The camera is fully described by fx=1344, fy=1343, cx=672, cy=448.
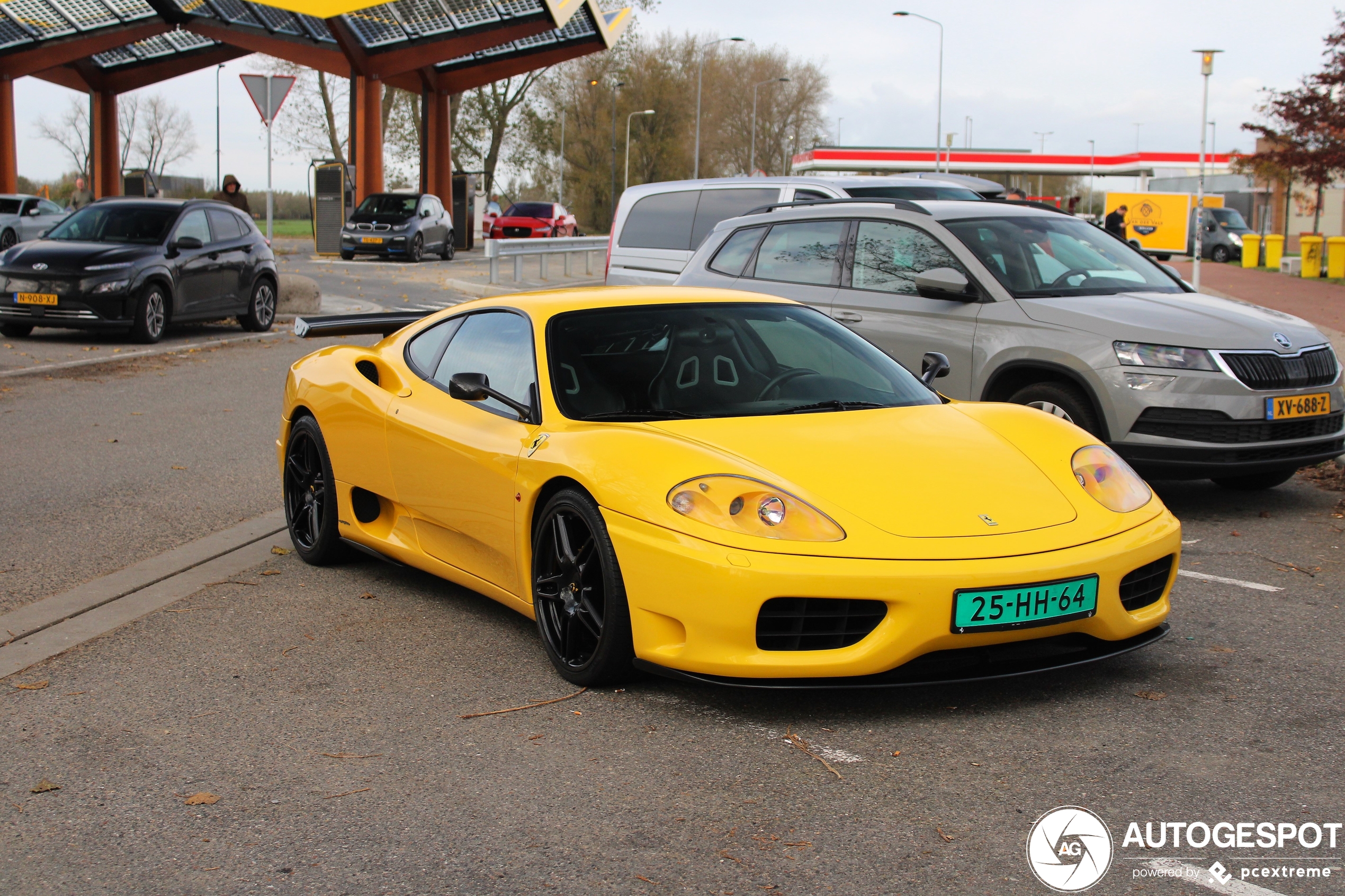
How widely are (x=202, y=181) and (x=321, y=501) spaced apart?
Result: 285ft

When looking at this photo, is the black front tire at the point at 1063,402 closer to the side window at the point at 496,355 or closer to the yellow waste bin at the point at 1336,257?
the side window at the point at 496,355

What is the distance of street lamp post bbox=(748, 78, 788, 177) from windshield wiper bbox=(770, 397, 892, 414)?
80.6 meters

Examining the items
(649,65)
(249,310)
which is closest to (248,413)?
(249,310)

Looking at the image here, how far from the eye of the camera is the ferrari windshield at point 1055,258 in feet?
25.7

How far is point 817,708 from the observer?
409cm

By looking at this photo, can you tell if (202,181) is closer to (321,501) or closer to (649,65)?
(649,65)

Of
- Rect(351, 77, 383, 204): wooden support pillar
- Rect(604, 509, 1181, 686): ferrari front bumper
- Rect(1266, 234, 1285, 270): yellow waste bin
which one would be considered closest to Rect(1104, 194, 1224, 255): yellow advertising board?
Rect(1266, 234, 1285, 270): yellow waste bin

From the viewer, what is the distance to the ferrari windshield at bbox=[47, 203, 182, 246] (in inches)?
607

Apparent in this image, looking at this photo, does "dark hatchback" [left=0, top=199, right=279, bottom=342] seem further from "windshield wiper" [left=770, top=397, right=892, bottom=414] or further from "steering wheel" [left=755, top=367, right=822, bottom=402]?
"windshield wiper" [left=770, top=397, right=892, bottom=414]

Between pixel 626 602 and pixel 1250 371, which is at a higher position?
pixel 1250 371

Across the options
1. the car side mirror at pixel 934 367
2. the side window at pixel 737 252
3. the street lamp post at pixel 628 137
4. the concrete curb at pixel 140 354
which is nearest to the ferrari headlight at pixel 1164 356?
the car side mirror at pixel 934 367

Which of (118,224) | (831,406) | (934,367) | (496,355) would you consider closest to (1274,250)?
(118,224)

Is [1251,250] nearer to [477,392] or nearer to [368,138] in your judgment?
[368,138]

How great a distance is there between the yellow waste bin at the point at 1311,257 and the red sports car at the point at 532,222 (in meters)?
22.5
